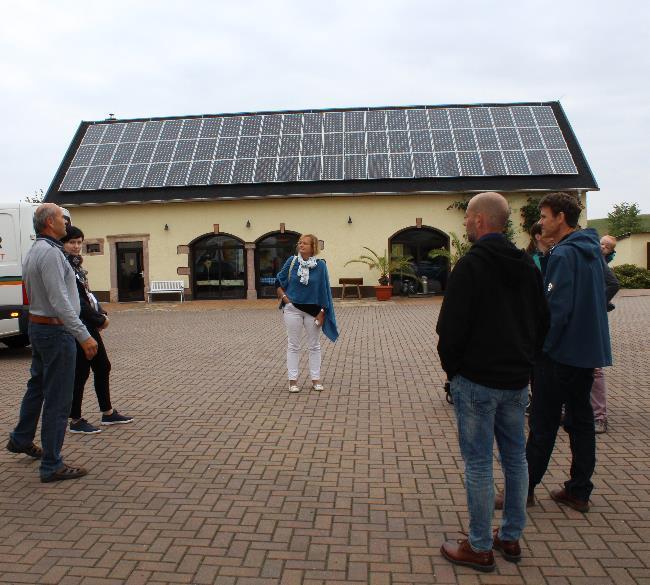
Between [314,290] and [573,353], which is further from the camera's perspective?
[314,290]

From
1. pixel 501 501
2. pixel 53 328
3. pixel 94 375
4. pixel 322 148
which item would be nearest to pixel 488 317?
pixel 501 501

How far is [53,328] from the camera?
4418mm

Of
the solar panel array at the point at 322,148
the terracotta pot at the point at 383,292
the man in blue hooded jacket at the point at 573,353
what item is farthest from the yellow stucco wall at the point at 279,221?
the man in blue hooded jacket at the point at 573,353

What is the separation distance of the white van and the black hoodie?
8894 mm

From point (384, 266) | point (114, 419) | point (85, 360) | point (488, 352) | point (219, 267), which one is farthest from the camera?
point (219, 267)

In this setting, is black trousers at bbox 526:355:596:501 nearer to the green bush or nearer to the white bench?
the white bench

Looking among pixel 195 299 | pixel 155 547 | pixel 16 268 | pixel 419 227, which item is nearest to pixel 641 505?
pixel 155 547

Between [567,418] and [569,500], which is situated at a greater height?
[567,418]

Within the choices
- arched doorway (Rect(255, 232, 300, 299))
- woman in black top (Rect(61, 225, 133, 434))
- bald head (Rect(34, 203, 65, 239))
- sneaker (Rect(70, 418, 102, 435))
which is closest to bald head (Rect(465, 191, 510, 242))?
bald head (Rect(34, 203, 65, 239))

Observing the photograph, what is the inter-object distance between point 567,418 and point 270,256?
19860mm

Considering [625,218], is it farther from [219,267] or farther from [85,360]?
[85,360]

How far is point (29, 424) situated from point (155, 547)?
1.93 metres

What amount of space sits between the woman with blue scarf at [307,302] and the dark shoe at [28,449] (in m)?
2.92

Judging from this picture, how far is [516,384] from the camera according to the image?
307 centimetres
